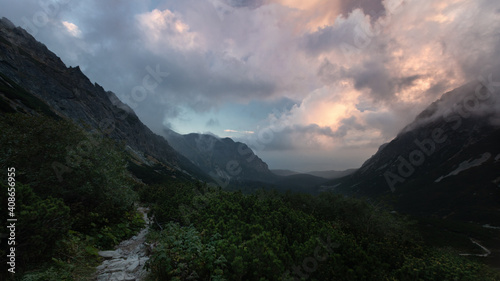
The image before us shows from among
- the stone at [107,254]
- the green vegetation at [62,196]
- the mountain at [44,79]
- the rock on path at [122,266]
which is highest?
the mountain at [44,79]

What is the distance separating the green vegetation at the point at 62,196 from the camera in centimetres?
762

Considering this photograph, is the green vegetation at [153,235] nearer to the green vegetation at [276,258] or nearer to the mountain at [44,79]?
the green vegetation at [276,258]

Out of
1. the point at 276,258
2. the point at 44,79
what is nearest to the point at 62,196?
the point at 276,258

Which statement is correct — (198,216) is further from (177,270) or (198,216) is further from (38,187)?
(38,187)

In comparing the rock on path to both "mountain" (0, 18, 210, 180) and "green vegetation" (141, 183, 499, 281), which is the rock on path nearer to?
"green vegetation" (141, 183, 499, 281)

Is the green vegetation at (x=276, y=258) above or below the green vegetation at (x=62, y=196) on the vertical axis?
below

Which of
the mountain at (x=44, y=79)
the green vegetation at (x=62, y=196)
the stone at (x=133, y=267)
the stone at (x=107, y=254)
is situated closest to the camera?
the green vegetation at (x=62, y=196)

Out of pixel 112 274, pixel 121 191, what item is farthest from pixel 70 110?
pixel 112 274

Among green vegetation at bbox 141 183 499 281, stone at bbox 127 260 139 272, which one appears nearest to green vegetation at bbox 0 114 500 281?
green vegetation at bbox 141 183 499 281

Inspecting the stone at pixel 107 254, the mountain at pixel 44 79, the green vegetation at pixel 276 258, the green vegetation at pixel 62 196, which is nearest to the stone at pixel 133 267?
the green vegetation at pixel 276 258

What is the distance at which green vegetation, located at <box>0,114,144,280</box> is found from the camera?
7621mm

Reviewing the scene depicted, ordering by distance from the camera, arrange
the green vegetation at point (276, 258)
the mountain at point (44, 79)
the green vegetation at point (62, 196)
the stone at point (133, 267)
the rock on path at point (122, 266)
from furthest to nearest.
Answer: the mountain at point (44, 79) < the stone at point (133, 267) < the rock on path at point (122, 266) < the green vegetation at point (276, 258) < the green vegetation at point (62, 196)

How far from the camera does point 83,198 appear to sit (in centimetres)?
1491

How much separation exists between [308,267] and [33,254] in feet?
33.2
